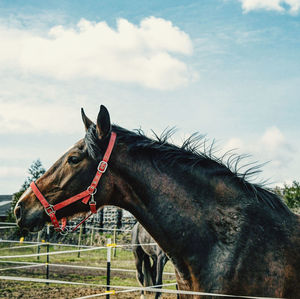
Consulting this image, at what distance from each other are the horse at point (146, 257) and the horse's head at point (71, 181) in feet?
19.6

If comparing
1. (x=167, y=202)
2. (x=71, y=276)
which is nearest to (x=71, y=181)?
(x=167, y=202)

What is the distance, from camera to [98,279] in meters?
11.9

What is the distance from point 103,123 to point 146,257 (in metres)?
7.30

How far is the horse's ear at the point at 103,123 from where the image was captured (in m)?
2.96

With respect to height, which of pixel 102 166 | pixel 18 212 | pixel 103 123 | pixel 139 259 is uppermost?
pixel 103 123

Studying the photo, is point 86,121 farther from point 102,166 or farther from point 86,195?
point 86,195

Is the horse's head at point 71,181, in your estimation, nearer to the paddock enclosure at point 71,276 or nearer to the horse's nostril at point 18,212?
the horse's nostril at point 18,212

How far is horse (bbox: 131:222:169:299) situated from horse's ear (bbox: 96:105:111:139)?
6.15 m

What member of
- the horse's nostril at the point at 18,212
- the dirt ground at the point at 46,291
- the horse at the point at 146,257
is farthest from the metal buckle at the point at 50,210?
the dirt ground at the point at 46,291

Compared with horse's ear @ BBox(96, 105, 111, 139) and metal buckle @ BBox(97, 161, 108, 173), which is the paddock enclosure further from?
horse's ear @ BBox(96, 105, 111, 139)

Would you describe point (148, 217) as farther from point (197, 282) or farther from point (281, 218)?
point (281, 218)

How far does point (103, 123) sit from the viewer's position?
3.00 m

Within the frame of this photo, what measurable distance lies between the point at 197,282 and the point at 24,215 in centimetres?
147

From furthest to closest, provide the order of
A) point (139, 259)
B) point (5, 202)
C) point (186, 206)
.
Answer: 1. point (5, 202)
2. point (139, 259)
3. point (186, 206)
